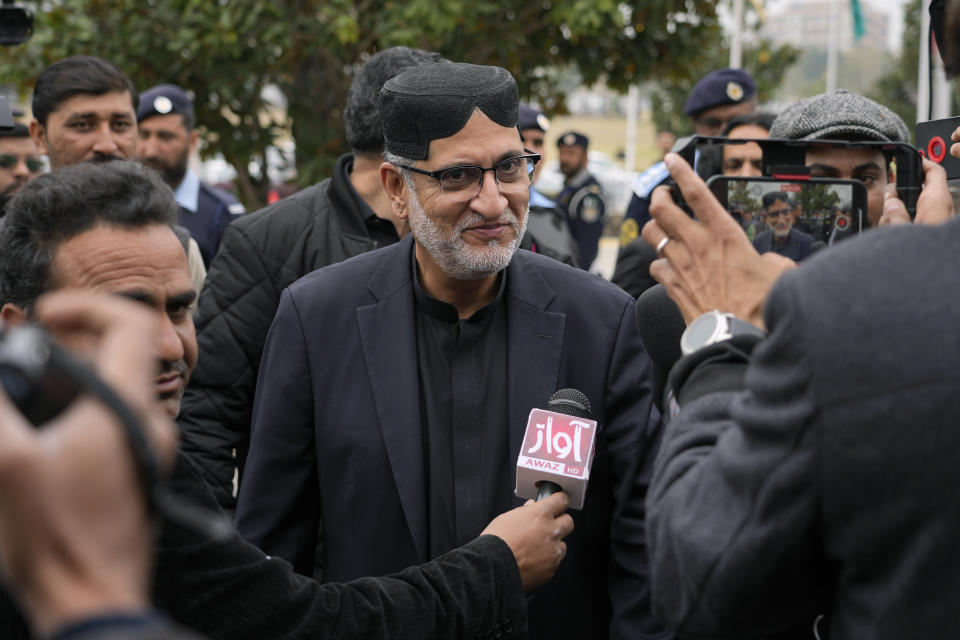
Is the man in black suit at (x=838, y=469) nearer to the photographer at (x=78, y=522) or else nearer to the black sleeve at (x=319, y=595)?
the black sleeve at (x=319, y=595)

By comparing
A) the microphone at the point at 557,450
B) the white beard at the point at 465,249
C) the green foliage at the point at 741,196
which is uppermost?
the green foliage at the point at 741,196

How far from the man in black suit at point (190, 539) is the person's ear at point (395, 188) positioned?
30.7 inches

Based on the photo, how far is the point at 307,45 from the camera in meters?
7.74

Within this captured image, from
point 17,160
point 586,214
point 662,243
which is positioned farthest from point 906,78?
point 662,243

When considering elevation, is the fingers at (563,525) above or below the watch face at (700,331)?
below

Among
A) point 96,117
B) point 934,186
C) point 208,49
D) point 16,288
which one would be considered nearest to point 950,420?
point 934,186

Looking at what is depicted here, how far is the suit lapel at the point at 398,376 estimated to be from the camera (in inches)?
104

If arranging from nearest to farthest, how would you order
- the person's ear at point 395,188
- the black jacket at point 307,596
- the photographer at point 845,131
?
the black jacket at point 307,596
the photographer at point 845,131
the person's ear at point 395,188

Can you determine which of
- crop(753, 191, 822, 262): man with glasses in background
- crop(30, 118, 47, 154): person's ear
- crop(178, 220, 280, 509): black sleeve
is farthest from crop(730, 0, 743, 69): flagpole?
crop(753, 191, 822, 262): man with glasses in background

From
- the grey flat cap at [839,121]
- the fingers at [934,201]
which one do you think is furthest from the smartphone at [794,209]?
the grey flat cap at [839,121]

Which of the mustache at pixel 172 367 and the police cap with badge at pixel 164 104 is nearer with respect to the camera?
the mustache at pixel 172 367

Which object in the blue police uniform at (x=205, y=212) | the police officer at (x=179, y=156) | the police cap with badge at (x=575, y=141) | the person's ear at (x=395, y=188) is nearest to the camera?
the person's ear at (x=395, y=188)

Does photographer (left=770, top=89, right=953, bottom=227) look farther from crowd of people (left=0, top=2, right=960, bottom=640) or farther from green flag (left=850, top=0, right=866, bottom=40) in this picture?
green flag (left=850, top=0, right=866, bottom=40)

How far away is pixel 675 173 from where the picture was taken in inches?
72.9
